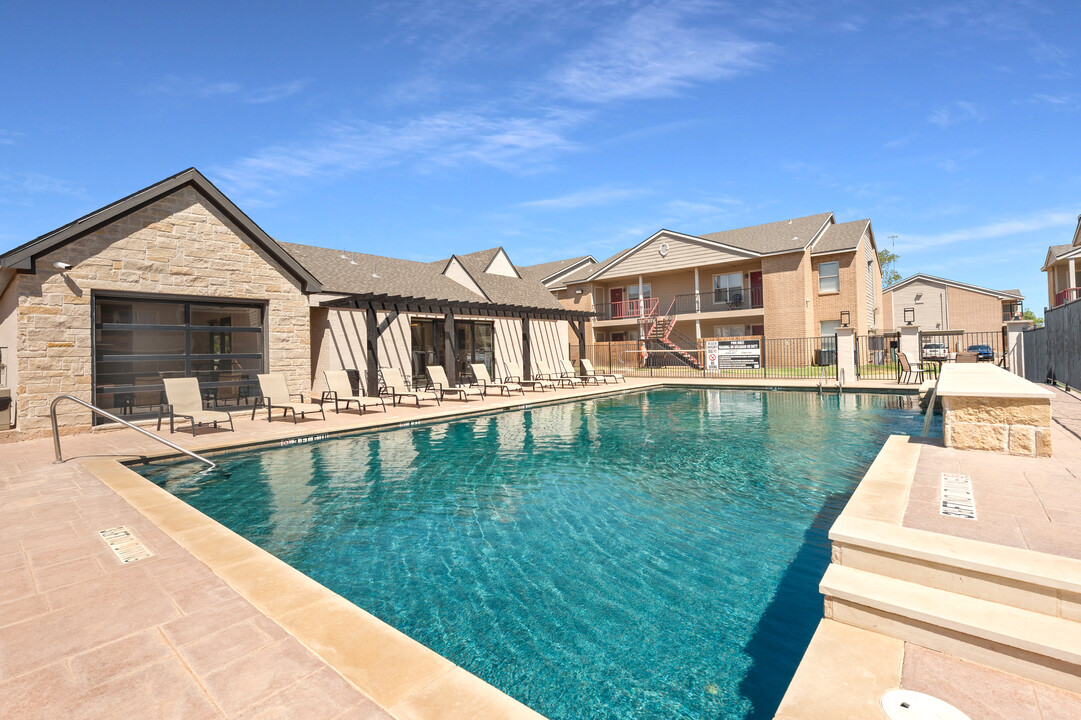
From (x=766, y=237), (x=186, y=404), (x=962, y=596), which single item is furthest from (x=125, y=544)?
(x=766, y=237)

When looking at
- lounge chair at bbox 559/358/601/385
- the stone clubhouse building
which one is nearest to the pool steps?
the stone clubhouse building

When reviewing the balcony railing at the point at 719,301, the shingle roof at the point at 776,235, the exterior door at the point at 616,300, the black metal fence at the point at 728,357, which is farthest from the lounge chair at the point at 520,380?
the shingle roof at the point at 776,235

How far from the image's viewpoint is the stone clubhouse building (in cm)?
1012

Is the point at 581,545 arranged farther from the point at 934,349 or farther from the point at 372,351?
the point at 934,349

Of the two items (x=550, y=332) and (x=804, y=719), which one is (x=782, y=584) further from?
(x=550, y=332)

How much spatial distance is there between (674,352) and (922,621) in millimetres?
26523

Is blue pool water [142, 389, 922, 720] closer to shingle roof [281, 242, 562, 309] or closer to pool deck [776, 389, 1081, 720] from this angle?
pool deck [776, 389, 1081, 720]

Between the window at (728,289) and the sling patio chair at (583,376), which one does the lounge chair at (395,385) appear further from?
the window at (728,289)

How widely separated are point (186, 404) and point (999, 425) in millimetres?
13121

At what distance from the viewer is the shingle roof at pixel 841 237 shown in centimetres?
2642

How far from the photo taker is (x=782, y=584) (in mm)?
3941

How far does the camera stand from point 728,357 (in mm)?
23578

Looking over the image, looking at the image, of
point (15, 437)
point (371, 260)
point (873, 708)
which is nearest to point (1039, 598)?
point (873, 708)

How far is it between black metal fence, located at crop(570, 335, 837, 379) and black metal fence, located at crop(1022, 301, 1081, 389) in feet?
18.8
